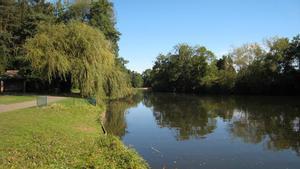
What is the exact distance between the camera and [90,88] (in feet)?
94.4

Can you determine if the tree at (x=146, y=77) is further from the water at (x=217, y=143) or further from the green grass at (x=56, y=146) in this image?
the green grass at (x=56, y=146)

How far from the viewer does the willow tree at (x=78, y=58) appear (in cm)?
2936

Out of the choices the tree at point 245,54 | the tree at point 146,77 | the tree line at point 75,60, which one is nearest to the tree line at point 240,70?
the tree at point 245,54

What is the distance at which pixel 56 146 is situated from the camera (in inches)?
421

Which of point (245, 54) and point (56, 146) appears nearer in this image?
point (56, 146)

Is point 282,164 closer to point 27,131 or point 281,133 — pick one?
point 281,133

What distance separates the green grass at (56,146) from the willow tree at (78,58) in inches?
493

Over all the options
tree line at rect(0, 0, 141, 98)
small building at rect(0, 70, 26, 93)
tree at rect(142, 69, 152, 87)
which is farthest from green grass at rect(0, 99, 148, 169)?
tree at rect(142, 69, 152, 87)

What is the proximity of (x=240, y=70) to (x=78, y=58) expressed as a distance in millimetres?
43902

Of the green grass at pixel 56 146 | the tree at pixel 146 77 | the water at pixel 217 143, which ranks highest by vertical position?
the tree at pixel 146 77

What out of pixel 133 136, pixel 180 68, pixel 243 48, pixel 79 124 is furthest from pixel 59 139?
pixel 180 68

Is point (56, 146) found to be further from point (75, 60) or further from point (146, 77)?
point (146, 77)

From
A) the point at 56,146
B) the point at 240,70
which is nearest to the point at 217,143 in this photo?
the point at 56,146

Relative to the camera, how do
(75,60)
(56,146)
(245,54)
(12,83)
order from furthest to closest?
(245,54), (12,83), (75,60), (56,146)
